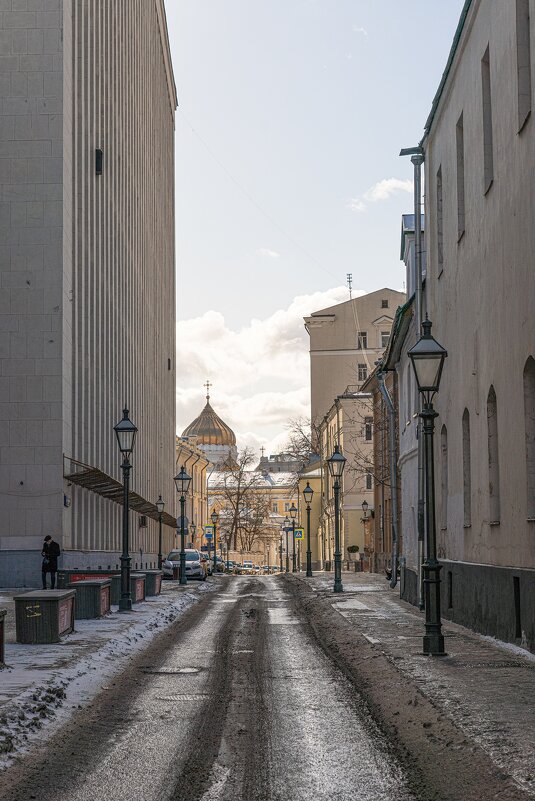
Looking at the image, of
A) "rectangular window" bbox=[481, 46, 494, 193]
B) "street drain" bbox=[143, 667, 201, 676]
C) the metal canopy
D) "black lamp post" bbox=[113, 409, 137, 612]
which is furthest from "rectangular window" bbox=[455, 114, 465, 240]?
the metal canopy

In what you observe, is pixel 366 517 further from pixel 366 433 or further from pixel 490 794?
pixel 490 794

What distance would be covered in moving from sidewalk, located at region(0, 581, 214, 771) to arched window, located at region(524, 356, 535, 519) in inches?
199

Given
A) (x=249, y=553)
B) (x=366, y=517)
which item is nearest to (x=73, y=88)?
(x=366, y=517)

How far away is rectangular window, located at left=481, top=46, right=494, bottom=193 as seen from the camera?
17156mm

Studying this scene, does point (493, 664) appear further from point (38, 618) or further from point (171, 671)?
point (38, 618)

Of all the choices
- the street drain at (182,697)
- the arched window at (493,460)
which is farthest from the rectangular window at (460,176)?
the street drain at (182,697)

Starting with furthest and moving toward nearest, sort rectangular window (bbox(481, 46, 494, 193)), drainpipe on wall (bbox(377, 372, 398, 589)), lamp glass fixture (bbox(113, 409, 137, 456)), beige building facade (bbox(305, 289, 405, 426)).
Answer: beige building facade (bbox(305, 289, 405, 426))
drainpipe on wall (bbox(377, 372, 398, 589))
lamp glass fixture (bbox(113, 409, 137, 456))
rectangular window (bbox(481, 46, 494, 193))

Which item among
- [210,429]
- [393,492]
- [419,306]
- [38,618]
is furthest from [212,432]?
[38,618]

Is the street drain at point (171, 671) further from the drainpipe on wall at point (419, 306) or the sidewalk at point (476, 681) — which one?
the drainpipe on wall at point (419, 306)

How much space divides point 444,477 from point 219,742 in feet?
47.1

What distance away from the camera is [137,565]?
55969 millimetres

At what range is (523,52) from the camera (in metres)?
14.8

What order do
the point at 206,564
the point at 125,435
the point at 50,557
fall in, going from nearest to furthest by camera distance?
the point at 125,435, the point at 50,557, the point at 206,564

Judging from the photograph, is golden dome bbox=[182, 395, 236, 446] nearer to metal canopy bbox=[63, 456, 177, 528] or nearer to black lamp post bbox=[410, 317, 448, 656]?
metal canopy bbox=[63, 456, 177, 528]
